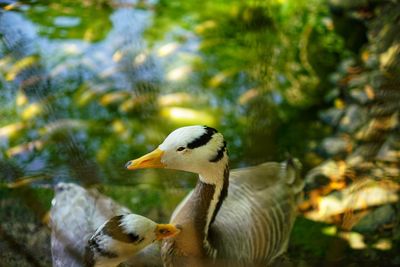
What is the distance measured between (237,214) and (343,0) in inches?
63.7

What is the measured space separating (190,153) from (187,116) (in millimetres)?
1201

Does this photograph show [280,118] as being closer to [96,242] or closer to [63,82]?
[63,82]

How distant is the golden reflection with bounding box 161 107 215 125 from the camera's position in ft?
8.59

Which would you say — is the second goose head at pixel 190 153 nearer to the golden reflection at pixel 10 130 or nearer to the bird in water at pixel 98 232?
the bird in water at pixel 98 232

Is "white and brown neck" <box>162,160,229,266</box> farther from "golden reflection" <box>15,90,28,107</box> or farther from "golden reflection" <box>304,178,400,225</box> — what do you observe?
"golden reflection" <box>304,178,400,225</box>

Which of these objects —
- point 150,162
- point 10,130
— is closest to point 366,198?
point 150,162

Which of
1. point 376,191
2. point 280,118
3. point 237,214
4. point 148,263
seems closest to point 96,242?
point 148,263

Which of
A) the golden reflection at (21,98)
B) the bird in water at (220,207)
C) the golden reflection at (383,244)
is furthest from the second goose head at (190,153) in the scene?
the golden reflection at (383,244)

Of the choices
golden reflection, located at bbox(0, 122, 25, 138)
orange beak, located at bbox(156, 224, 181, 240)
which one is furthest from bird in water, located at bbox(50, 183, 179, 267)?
golden reflection, located at bbox(0, 122, 25, 138)

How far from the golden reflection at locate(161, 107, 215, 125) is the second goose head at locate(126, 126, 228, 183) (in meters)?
0.93

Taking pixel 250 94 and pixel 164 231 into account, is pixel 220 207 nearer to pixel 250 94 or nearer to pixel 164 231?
pixel 164 231

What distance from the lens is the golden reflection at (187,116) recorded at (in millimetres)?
2617

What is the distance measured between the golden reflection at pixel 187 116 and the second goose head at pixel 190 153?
0.93m

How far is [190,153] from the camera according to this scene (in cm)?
152
